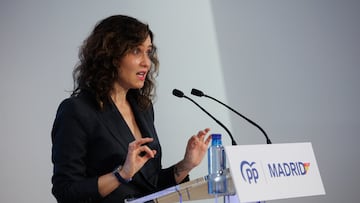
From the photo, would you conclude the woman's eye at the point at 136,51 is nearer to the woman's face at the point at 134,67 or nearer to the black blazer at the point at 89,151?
the woman's face at the point at 134,67

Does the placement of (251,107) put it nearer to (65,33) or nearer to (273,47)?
(273,47)

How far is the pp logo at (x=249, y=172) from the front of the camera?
1727mm

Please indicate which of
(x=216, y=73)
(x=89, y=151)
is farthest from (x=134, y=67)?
(x=216, y=73)

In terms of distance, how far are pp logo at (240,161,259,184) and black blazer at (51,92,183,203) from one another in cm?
61

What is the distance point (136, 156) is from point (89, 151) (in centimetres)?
38

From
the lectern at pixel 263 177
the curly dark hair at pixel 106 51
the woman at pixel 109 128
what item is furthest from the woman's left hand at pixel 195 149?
the curly dark hair at pixel 106 51

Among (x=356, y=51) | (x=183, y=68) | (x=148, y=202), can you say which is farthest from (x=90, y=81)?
(x=356, y=51)

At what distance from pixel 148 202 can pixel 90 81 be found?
0.69 meters

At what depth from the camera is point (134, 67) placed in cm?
238

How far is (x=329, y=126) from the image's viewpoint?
12.2 ft

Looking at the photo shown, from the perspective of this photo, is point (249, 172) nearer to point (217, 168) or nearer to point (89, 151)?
point (217, 168)

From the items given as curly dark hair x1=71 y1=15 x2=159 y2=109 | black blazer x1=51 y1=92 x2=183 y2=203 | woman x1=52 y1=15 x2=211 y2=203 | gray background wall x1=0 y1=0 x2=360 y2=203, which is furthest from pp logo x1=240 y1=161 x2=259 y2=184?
gray background wall x1=0 y1=0 x2=360 y2=203

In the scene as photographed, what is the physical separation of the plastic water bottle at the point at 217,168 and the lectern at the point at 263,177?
1.0 inches

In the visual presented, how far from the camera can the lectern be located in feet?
5.64
